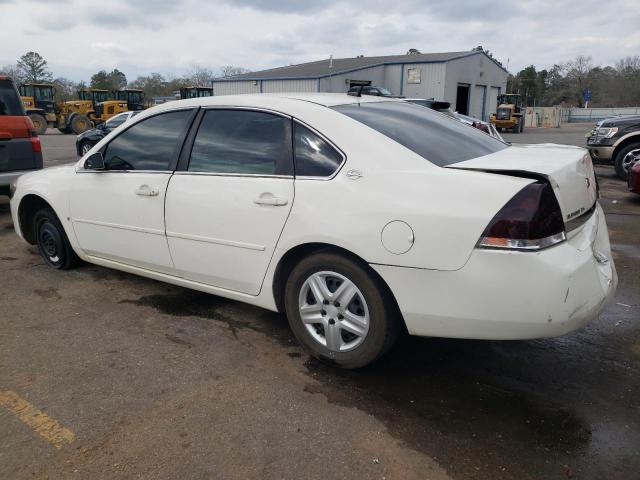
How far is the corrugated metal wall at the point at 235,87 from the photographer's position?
36.4 m

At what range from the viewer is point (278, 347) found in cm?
339

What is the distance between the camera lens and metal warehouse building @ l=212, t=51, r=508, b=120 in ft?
110

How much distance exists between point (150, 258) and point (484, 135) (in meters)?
2.60

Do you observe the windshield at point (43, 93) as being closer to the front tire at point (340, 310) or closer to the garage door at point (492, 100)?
the garage door at point (492, 100)

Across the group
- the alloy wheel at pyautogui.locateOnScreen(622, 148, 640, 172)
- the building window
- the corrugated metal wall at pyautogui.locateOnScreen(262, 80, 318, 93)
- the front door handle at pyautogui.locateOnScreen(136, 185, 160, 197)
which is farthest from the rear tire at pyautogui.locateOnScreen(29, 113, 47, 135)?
the front door handle at pyautogui.locateOnScreen(136, 185, 160, 197)

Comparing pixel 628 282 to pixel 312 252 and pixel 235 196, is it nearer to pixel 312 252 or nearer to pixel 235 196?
pixel 312 252

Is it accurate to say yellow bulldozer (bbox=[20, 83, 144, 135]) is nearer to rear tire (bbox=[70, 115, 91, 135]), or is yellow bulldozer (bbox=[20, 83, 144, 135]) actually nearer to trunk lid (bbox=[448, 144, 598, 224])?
rear tire (bbox=[70, 115, 91, 135])

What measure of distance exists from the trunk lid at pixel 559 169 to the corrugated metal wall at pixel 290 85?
97.7 ft

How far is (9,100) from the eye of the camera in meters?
7.12

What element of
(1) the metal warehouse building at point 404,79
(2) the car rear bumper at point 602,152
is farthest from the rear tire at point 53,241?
(1) the metal warehouse building at point 404,79

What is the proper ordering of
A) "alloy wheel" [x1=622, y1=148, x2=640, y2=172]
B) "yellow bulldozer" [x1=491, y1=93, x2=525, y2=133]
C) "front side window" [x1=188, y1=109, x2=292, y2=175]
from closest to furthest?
"front side window" [x1=188, y1=109, x2=292, y2=175]
"alloy wheel" [x1=622, y1=148, x2=640, y2=172]
"yellow bulldozer" [x1=491, y1=93, x2=525, y2=133]

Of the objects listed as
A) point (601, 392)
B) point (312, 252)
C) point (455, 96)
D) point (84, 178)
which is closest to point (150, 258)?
point (84, 178)

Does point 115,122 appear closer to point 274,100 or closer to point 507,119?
point 274,100

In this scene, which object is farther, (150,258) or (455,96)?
(455,96)
